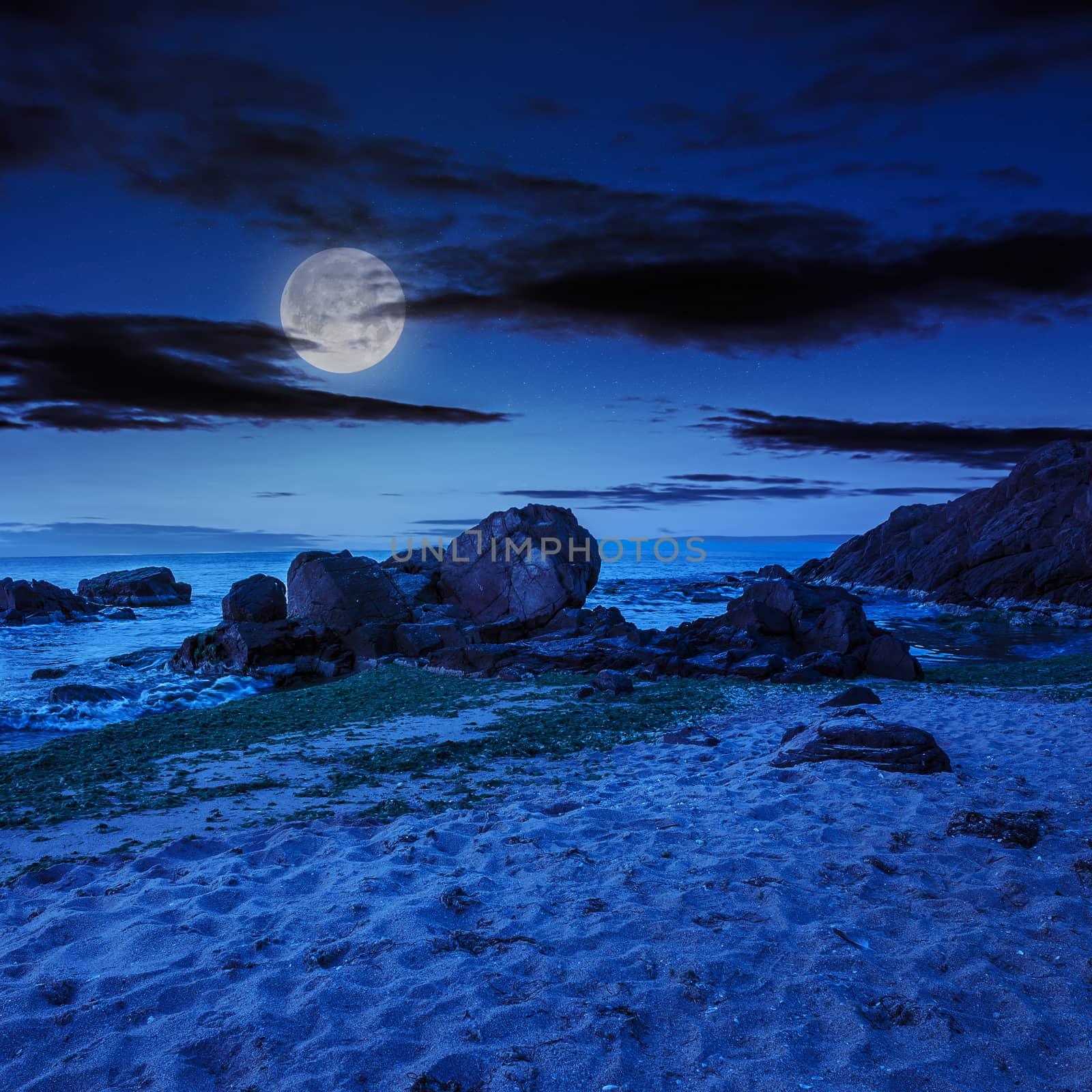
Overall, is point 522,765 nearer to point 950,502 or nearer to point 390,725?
point 390,725

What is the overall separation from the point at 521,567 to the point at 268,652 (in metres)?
10.7

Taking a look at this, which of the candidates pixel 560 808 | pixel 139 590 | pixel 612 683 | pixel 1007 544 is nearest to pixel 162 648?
pixel 612 683

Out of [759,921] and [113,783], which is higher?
[759,921]

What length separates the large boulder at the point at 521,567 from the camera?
29.2 m

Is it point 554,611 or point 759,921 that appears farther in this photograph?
point 554,611

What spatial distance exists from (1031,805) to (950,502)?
78.4m

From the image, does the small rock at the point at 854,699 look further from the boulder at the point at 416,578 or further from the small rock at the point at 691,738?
the boulder at the point at 416,578

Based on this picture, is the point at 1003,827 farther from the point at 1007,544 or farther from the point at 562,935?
the point at 1007,544

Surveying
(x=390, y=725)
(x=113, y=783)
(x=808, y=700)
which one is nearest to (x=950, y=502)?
(x=808, y=700)

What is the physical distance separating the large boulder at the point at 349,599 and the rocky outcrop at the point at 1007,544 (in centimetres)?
4192

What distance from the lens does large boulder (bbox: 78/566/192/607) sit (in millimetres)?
59781

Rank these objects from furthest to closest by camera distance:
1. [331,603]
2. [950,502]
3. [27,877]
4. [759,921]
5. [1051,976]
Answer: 1. [950,502]
2. [331,603]
3. [27,877]
4. [759,921]
5. [1051,976]

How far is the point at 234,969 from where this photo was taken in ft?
14.9

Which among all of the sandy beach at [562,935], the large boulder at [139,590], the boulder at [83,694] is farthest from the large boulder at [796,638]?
the large boulder at [139,590]
